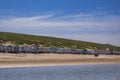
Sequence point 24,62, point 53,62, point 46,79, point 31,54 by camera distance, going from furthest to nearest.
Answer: point 31,54
point 53,62
point 24,62
point 46,79

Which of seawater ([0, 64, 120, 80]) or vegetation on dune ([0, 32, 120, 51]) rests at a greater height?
vegetation on dune ([0, 32, 120, 51])

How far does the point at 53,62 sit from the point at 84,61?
12.0 m

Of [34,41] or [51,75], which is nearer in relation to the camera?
[51,75]

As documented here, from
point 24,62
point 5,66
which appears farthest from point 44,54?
point 5,66

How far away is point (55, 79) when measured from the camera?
3950 centimetres

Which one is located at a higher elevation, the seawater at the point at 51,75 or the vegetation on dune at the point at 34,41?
the vegetation on dune at the point at 34,41

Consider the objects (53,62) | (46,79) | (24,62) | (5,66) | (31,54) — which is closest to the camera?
(46,79)

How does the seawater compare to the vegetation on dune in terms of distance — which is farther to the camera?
the vegetation on dune

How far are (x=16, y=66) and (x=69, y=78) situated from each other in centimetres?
1430

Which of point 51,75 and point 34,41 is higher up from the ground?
point 34,41

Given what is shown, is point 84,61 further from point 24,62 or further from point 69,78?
point 69,78

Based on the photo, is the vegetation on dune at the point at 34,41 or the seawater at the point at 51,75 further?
the vegetation on dune at the point at 34,41

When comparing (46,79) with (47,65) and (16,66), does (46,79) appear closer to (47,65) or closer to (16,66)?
(16,66)

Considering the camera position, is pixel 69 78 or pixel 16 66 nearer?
pixel 69 78
